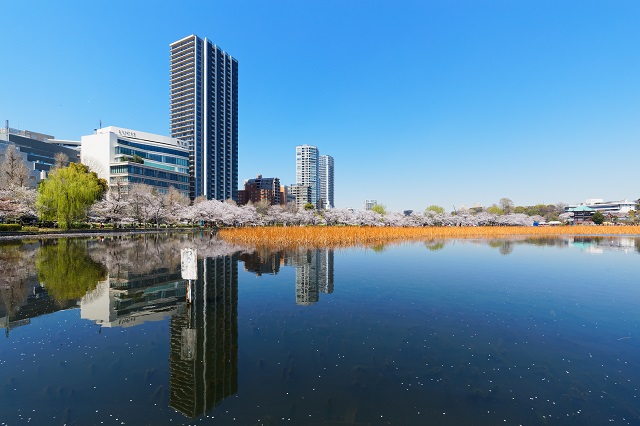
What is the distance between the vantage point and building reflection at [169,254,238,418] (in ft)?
A: 18.6

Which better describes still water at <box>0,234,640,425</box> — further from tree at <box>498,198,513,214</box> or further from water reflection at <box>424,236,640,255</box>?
tree at <box>498,198,513,214</box>

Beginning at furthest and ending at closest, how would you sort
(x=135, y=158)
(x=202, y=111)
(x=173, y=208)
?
(x=202, y=111)
(x=135, y=158)
(x=173, y=208)

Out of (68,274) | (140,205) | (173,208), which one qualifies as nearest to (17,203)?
(140,205)

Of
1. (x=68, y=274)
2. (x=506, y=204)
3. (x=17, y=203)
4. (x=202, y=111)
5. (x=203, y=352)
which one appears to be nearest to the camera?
(x=203, y=352)

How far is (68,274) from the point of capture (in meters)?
17.1

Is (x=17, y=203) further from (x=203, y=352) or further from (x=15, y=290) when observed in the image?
(x=203, y=352)

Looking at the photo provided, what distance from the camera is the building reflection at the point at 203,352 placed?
5.68 meters

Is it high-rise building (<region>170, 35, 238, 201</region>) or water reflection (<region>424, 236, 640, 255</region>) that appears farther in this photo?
high-rise building (<region>170, 35, 238, 201</region>)

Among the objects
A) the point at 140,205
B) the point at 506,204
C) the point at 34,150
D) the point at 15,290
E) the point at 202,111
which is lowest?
the point at 15,290

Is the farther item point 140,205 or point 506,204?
point 506,204

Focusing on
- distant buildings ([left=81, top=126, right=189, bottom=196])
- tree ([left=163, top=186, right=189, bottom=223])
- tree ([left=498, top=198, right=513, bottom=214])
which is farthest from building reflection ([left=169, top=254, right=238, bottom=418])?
tree ([left=498, top=198, right=513, bottom=214])

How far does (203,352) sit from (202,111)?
152249 mm

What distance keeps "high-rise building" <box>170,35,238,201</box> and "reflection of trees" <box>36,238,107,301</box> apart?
115 m

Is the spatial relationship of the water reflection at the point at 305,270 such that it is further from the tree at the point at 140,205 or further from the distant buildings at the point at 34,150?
the distant buildings at the point at 34,150
